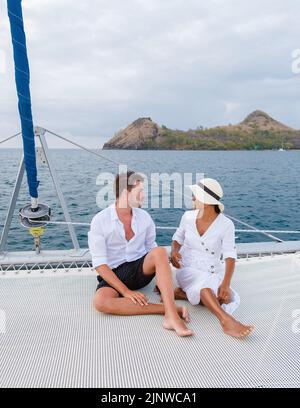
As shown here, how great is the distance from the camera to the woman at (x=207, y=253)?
246cm

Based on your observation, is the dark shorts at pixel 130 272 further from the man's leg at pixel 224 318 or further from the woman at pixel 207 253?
the man's leg at pixel 224 318

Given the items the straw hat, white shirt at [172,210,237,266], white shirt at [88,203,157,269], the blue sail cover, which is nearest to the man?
white shirt at [88,203,157,269]

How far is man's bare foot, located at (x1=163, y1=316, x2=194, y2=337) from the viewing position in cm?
214

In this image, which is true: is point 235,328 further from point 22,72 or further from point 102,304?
point 22,72

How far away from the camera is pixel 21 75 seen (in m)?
2.88

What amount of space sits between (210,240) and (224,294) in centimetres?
36

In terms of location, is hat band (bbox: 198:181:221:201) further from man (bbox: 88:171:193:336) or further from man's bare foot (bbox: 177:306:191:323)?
man's bare foot (bbox: 177:306:191:323)

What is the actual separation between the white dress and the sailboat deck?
6.4 inches

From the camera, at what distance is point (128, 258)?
2.66m

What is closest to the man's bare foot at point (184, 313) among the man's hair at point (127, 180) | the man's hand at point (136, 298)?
the man's hand at point (136, 298)

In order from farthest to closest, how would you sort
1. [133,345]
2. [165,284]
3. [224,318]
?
[165,284], [224,318], [133,345]

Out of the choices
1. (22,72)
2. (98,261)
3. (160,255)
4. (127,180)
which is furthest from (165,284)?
(22,72)

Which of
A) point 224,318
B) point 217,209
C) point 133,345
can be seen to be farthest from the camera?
point 217,209
